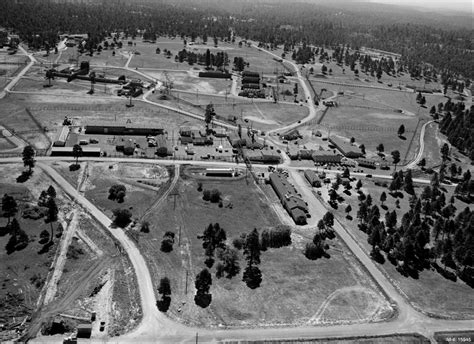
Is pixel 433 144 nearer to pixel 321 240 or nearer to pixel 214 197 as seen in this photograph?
pixel 321 240

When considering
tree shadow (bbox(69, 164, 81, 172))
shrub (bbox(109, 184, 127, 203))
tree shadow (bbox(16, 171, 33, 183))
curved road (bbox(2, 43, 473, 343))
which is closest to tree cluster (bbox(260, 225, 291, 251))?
curved road (bbox(2, 43, 473, 343))

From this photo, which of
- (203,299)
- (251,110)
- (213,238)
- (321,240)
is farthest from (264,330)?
(251,110)

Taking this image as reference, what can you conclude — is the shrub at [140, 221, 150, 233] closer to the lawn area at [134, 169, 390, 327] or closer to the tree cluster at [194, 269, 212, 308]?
the lawn area at [134, 169, 390, 327]

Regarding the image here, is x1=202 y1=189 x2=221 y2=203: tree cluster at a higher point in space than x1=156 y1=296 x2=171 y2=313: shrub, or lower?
higher

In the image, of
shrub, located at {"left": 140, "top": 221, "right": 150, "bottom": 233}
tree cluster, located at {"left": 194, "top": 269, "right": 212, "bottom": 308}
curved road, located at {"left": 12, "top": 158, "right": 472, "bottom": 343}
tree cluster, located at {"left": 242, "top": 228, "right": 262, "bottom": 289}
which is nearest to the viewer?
curved road, located at {"left": 12, "top": 158, "right": 472, "bottom": 343}

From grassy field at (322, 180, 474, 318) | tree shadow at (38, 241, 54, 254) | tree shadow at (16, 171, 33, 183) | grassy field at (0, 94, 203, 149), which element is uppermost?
grassy field at (0, 94, 203, 149)

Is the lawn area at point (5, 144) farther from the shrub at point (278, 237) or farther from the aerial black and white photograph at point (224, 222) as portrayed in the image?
the shrub at point (278, 237)

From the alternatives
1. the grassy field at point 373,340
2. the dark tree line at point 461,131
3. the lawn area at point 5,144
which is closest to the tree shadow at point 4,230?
the lawn area at point 5,144
